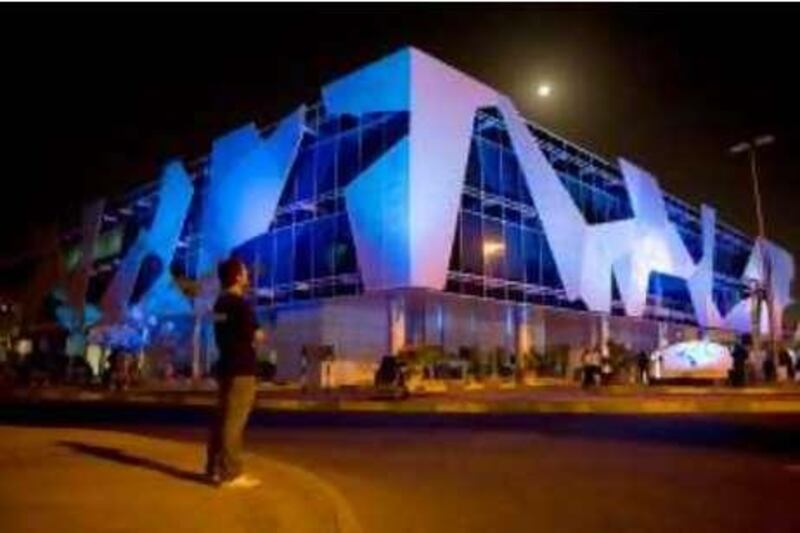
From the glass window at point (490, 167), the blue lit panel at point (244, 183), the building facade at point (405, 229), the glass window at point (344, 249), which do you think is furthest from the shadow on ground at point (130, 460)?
the blue lit panel at point (244, 183)

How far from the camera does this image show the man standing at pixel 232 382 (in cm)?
759

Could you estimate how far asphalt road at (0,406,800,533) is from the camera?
682 cm

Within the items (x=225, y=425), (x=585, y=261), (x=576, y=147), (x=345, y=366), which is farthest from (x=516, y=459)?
(x=576, y=147)

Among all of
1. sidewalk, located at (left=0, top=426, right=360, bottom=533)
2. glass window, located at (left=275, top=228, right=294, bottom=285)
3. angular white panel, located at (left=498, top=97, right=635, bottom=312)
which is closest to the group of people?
angular white panel, located at (left=498, top=97, right=635, bottom=312)

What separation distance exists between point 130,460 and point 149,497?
2556mm

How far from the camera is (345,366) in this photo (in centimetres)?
4134

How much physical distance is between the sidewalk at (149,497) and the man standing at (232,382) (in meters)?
0.24

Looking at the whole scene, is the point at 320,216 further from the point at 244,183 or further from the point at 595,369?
the point at 595,369

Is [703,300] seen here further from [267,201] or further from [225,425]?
[225,425]

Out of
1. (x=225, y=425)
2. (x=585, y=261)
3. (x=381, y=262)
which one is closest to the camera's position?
(x=225, y=425)

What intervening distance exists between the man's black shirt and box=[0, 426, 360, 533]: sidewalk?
3.10 feet

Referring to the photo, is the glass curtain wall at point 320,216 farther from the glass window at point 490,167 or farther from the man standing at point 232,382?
the man standing at point 232,382

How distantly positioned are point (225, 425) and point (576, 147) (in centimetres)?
4798

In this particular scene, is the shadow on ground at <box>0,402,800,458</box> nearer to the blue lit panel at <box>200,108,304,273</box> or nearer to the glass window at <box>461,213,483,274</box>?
the glass window at <box>461,213,483,274</box>
